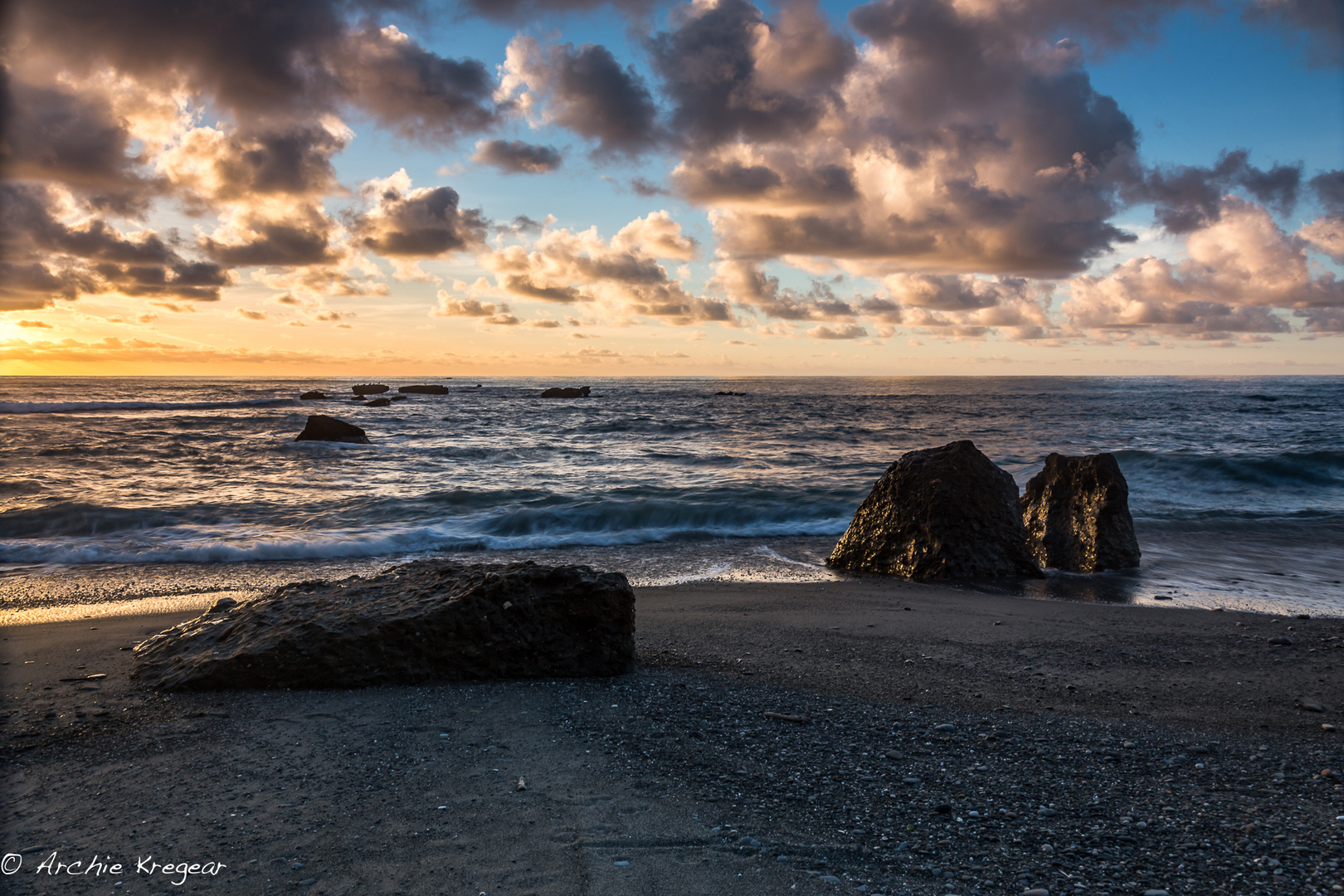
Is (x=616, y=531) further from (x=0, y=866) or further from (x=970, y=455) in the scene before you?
(x=0, y=866)

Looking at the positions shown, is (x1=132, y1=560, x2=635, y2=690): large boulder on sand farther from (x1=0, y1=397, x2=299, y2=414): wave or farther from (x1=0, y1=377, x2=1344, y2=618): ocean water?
(x1=0, y1=397, x2=299, y2=414): wave

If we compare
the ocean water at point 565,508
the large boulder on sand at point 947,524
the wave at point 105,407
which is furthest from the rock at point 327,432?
the wave at point 105,407

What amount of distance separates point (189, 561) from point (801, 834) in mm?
8027

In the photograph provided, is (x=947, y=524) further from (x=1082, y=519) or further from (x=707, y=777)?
(x=707, y=777)

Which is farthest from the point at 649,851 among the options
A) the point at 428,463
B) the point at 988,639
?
the point at 428,463

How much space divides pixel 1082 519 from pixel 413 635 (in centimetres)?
758

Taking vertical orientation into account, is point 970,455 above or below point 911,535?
above

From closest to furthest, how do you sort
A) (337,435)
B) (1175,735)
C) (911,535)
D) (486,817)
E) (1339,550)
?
(486,817)
(1175,735)
(911,535)
(1339,550)
(337,435)

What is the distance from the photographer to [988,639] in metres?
4.86

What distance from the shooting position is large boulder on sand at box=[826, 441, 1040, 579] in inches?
286

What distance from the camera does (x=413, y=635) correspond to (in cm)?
385

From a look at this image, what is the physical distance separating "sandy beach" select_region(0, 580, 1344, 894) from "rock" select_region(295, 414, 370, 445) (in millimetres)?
17663

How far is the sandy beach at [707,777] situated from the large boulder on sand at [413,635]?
0.13 meters

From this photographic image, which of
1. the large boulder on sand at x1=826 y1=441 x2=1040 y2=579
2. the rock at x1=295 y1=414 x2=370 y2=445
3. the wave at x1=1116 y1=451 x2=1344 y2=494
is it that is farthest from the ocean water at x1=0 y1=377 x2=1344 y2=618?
the rock at x1=295 y1=414 x2=370 y2=445
